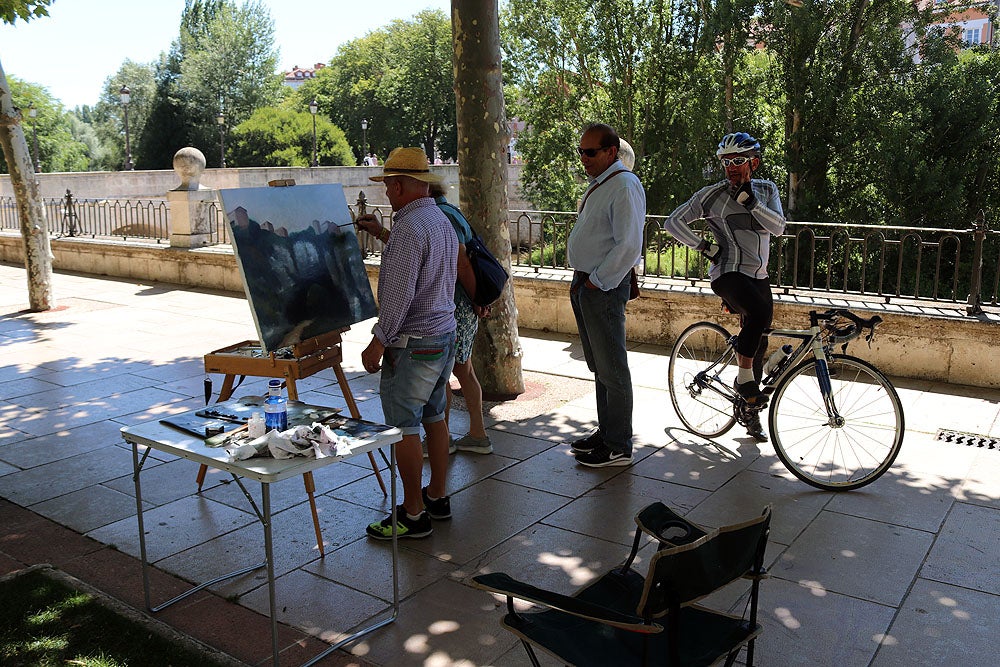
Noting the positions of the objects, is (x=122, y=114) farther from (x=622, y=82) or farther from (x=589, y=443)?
(x=589, y=443)

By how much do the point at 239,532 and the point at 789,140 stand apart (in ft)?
67.6

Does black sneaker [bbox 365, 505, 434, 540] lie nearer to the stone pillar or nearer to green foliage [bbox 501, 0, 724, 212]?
the stone pillar

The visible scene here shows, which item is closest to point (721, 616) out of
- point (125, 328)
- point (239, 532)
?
point (239, 532)

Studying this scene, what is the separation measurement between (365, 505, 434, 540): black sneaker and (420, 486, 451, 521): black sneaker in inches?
8.8

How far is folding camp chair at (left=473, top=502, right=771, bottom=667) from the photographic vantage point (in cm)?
245

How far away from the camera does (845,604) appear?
3.91 metres

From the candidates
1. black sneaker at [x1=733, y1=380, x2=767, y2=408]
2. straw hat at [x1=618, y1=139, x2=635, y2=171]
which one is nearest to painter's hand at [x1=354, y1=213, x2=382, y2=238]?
→ straw hat at [x1=618, y1=139, x2=635, y2=171]

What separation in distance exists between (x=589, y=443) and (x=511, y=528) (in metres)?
1.29

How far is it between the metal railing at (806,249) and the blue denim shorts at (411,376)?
3696 millimetres

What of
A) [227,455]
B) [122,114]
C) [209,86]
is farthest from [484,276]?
[122,114]

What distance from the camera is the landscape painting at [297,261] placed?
4.54m

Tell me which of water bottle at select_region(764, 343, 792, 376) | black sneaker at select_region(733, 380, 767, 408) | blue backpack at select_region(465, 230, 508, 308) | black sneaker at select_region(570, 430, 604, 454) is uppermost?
blue backpack at select_region(465, 230, 508, 308)

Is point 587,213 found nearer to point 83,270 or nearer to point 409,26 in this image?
point 83,270

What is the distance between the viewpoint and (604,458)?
18.9 ft
